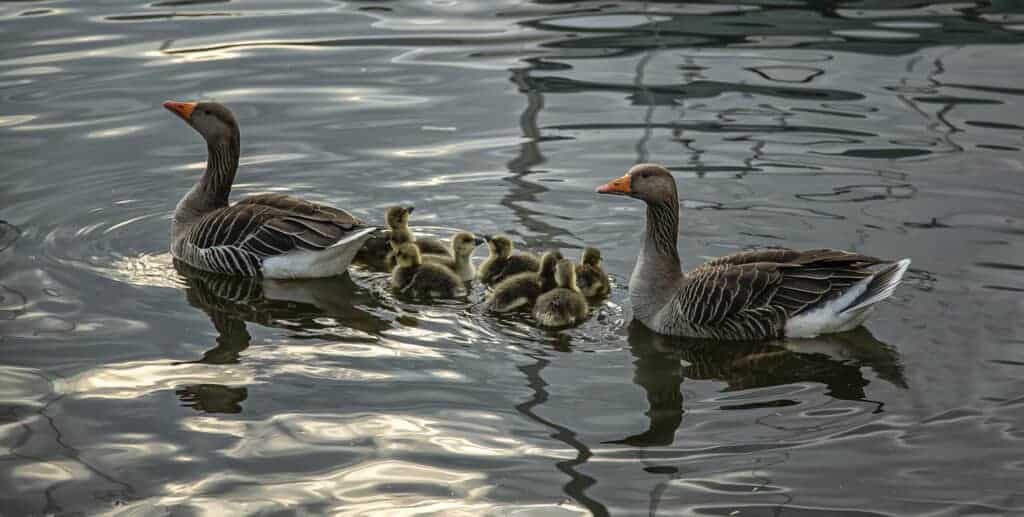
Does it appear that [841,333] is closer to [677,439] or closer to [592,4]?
[677,439]

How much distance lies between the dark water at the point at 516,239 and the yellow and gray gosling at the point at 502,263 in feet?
1.60

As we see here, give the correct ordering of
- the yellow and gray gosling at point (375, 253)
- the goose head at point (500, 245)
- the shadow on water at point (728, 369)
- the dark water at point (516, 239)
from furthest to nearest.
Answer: the yellow and gray gosling at point (375, 253) → the goose head at point (500, 245) → the shadow on water at point (728, 369) → the dark water at point (516, 239)

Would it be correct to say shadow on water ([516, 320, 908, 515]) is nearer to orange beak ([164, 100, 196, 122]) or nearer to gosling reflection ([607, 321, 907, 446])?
gosling reflection ([607, 321, 907, 446])

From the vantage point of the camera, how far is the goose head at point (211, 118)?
33.8 feet

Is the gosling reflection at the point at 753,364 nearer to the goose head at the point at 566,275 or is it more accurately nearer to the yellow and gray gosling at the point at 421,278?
the goose head at the point at 566,275

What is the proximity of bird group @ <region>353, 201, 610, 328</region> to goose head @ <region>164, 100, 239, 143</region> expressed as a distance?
4.66 ft

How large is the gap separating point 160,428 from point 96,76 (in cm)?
813

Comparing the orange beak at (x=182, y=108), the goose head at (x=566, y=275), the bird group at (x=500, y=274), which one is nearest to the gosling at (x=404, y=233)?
the bird group at (x=500, y=274)

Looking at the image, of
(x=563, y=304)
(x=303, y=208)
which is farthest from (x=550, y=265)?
(x=303, y=208)

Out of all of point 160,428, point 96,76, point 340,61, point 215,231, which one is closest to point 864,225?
point 215,231

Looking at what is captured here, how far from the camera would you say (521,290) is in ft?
28.8

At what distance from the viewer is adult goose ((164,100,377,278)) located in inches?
380

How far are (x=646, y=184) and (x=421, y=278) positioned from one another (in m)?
1.57

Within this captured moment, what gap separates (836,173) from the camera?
1138 centimetres
